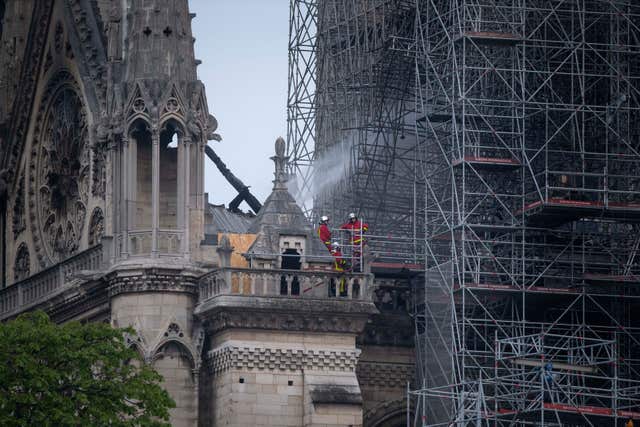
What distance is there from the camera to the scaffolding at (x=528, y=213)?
2995 inches

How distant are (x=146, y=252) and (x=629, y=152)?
14.7m

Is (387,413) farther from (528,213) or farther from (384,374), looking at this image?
(528,213)

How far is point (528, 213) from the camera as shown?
7744 centimetres

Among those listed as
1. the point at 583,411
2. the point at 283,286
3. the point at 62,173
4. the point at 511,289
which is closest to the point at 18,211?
the point at 62,173

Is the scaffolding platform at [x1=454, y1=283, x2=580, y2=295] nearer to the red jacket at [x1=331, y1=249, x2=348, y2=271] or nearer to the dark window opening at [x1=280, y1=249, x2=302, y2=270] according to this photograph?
the red jacket at [x1=331, y1=249, x2=348, y2=271]

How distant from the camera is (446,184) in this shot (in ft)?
264

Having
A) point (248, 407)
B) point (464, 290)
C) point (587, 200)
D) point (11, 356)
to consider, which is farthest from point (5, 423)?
point (587, 200)

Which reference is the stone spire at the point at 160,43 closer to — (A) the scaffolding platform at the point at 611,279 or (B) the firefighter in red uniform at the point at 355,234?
(B) the firefighter in red uniform at the point at 355,234

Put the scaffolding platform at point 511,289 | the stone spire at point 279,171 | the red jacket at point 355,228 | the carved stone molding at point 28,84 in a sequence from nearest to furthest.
Result: the scaffolding platform at point 511,289
the stone spire at point 279,171
the red jacket at point 355,228
the carved stone molding at point 28,84

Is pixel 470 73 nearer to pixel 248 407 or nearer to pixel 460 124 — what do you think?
pixel 460 124

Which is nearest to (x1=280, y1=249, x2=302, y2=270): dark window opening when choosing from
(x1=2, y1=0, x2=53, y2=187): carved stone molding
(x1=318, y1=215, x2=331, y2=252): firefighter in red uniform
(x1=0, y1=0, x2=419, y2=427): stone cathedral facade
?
(x1=0, y1=0, x2=419, y2=427): stone cathedral facade

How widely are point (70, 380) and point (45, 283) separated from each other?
13482mm

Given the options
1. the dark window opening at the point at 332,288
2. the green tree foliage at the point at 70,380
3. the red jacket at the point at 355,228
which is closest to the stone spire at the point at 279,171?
the red jacket at the point at 355,228

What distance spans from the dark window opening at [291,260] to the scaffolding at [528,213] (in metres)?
4.39
